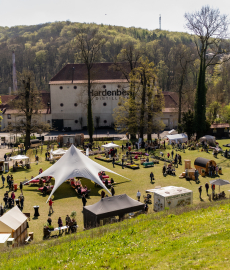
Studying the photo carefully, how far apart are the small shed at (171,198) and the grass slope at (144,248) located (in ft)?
13.6

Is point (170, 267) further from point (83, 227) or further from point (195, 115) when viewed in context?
point (195, 115)

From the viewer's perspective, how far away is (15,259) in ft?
34.0

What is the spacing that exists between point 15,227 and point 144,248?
707cm

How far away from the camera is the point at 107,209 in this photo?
16.1 m

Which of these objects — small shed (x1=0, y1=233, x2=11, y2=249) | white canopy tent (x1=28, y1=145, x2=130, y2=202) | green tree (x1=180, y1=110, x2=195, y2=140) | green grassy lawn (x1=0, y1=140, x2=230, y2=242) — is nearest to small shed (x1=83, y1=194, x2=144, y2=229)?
green grassy lawn (x1=0, y1=140, x2=230, y2=242)

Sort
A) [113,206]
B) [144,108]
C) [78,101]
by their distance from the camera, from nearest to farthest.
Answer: [113,206] → [144,108] → [78,101]

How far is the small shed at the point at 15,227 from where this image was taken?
1375 cm

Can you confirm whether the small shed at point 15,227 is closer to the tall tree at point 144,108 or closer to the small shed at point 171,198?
the small shed at point 171,198

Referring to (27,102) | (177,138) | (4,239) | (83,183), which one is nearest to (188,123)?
(177,138)

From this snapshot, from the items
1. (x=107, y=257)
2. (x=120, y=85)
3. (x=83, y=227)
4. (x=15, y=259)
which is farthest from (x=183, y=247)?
(x=120, y=85)

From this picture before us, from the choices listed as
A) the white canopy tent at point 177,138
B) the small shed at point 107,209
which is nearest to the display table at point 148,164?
the white canopy tent at point 177,138

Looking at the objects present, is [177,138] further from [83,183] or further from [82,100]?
[82,100]

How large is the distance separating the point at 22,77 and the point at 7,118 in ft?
68.9

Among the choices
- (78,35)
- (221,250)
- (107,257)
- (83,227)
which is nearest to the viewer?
(221,250)
